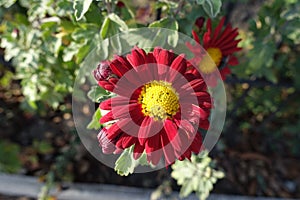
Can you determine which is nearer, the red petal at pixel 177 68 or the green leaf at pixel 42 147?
the red petal at pixel 177 68

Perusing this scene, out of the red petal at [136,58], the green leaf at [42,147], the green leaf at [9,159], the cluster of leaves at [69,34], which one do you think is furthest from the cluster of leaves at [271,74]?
the green leaf at [9,159]

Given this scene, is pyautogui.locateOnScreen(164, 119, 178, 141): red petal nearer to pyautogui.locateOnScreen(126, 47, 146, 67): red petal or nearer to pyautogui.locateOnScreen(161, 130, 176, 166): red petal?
pyautogui.locateOnScreen(161, 130, 176, 166): red petal

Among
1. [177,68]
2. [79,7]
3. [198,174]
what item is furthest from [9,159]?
[177,68]

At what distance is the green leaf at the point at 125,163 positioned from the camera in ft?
2.42

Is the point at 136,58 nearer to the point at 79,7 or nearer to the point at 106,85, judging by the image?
the point at 106,85

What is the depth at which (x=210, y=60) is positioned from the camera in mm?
890

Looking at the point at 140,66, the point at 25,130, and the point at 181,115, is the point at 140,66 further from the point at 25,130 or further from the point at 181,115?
the point at 25,130

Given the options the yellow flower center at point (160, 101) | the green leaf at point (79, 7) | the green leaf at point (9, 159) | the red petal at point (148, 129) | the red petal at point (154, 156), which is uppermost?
the green leaf at point (79, 7)

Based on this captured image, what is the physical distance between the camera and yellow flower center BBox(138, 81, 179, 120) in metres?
0.73

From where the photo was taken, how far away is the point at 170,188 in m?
1.35

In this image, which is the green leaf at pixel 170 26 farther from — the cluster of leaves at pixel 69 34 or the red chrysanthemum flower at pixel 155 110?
the red chrysanthemum flower at pixel 155 110

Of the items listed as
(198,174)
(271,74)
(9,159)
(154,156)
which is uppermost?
(154,156)

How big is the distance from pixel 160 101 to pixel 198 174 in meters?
0.40

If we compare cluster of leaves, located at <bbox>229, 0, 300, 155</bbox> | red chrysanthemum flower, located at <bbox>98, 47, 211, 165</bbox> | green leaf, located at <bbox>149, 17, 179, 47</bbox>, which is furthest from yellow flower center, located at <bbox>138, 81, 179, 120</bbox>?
cluster of leaves, located at <bbox>229, 0, 300, 155</bbox>
